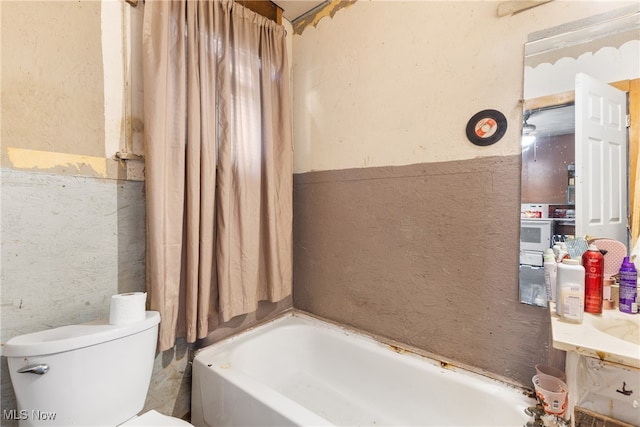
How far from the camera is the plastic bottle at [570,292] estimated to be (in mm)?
802

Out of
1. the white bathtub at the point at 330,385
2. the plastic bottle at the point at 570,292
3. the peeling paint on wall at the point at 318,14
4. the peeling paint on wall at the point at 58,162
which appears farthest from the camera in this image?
the peeling paint on wall at the point at 318,14

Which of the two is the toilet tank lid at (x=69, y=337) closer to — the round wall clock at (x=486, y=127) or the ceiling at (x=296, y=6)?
the round wall clock at (x=486, y=127)

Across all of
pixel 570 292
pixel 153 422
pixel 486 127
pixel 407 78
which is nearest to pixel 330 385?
pixel 153 422

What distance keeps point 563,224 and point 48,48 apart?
77.9 inches

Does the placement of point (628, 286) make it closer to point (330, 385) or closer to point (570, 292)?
point (570, 292)

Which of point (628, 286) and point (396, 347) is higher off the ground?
point (628, 286)

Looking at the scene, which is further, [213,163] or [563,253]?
[213,163]

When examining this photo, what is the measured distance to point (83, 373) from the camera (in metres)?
0.86

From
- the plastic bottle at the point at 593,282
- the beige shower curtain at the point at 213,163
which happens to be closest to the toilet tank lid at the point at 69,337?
the beige shower curtain at the point at 213,163

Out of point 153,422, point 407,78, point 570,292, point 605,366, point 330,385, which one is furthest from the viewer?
point 330,385

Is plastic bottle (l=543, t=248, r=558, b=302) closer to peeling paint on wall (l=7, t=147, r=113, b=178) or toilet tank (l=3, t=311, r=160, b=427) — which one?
toilet tank (l=3, t=311, r=160, b=427)

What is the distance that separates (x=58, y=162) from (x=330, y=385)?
1630 millimetres

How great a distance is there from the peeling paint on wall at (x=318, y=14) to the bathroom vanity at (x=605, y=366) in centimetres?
182

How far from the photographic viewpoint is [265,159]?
1.55 m
